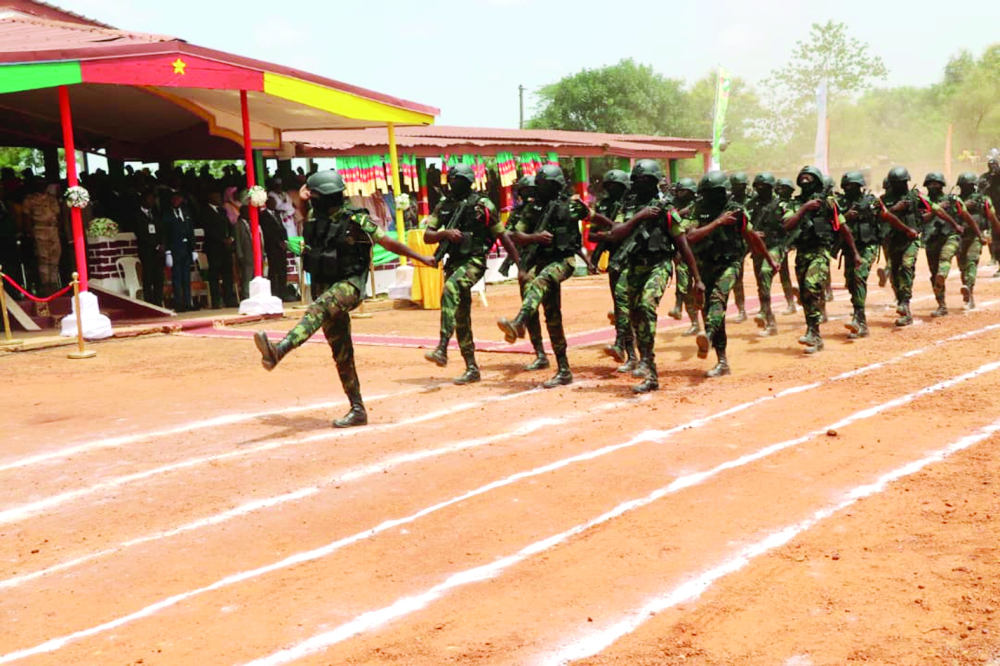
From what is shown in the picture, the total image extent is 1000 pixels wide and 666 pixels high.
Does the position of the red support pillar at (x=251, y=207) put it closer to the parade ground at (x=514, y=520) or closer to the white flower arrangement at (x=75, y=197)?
the white flower arrangement at (x=75, y=197)

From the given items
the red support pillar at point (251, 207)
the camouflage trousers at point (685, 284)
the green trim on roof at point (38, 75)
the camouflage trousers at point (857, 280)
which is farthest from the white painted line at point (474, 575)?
the red support pillar at point (251, 207)

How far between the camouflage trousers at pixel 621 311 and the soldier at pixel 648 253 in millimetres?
353

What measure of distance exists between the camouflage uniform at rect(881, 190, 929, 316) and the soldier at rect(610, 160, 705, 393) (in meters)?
4.60

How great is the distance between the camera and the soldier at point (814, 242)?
11.4m

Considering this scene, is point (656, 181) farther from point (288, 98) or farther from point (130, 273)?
point (130, 273)

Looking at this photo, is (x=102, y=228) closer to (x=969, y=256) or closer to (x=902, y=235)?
(x=902, y=235)

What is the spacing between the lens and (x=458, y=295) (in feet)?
33.0

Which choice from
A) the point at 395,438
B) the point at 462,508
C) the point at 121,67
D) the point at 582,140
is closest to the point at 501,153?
the point at 582,140

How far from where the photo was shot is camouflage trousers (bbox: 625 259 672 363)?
952cm

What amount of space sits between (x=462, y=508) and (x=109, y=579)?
190cm

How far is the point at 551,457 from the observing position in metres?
A: 7.23

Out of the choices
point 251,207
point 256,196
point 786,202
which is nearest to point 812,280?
point 786,202

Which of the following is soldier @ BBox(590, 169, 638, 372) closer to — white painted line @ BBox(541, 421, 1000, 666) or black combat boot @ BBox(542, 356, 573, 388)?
black combat boot @ BBox(542, 356, 573, 388)

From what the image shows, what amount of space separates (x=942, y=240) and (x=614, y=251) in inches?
242
